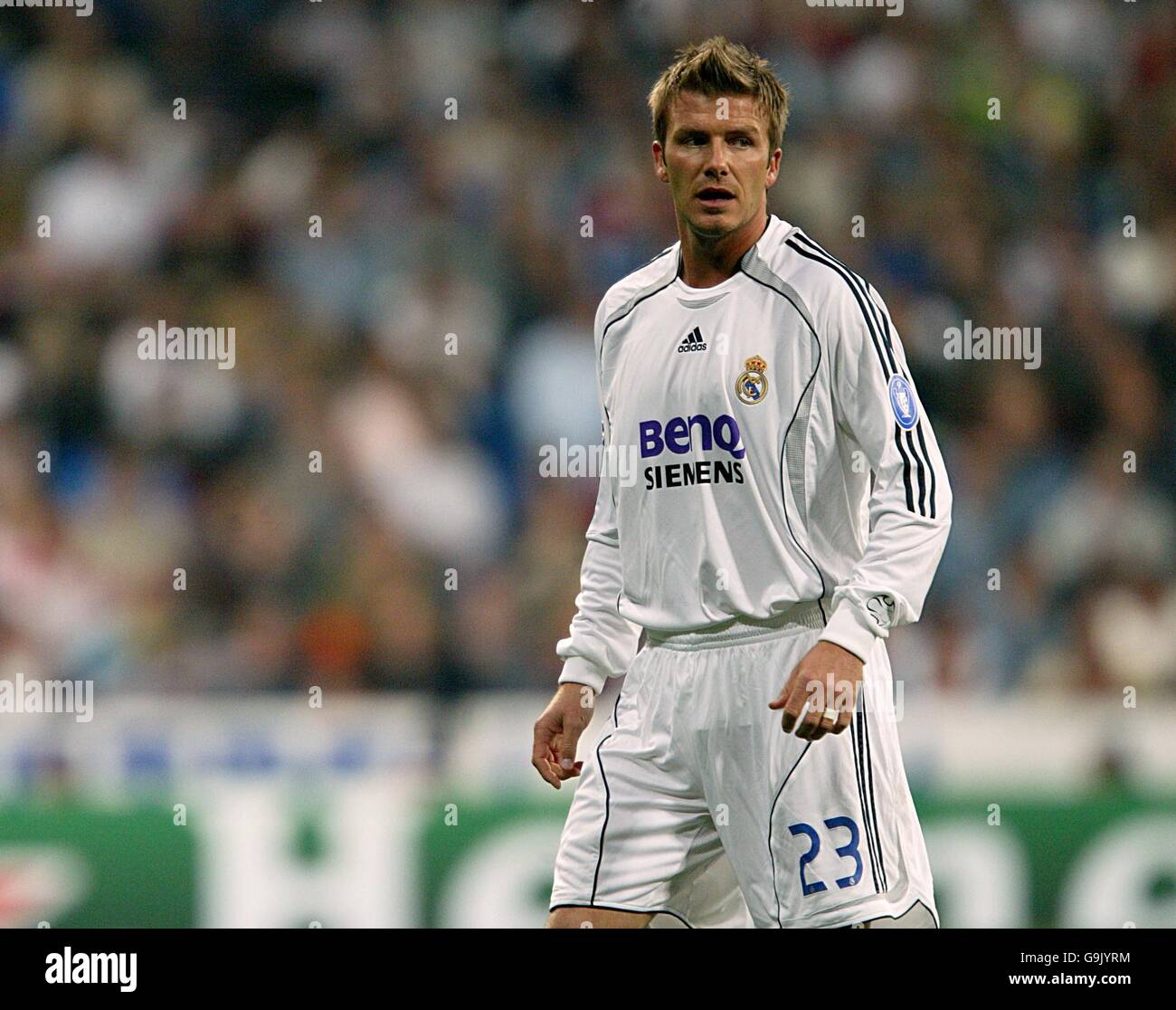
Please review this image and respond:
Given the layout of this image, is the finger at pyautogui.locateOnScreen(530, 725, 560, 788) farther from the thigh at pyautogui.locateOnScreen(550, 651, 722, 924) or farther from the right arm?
the thigh at pyautogui.locateOnScreen(550, 651, 722, 924)

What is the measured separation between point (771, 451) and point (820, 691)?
1.70 ft

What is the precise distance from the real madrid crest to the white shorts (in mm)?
406

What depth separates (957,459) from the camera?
687cm

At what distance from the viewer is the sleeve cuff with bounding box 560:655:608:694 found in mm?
3760

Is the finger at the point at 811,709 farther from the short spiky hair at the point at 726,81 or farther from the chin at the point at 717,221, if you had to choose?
the short spiky hair at the point at 726,81

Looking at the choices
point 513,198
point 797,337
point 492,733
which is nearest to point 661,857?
point 797,337

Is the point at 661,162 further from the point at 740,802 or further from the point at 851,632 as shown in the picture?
the point at 740,802

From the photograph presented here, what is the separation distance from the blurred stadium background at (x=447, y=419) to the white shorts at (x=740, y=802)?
1.83 metres

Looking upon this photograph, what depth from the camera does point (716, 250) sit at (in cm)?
362

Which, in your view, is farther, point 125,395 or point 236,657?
point 125,395

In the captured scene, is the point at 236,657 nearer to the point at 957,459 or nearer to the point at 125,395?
the point at 125,395

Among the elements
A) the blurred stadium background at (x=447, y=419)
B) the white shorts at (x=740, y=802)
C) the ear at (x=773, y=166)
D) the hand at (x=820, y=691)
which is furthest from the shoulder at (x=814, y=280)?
the blurred stadium background at (x=447, y=419)

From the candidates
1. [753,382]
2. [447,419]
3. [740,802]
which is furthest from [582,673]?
[447,419]
